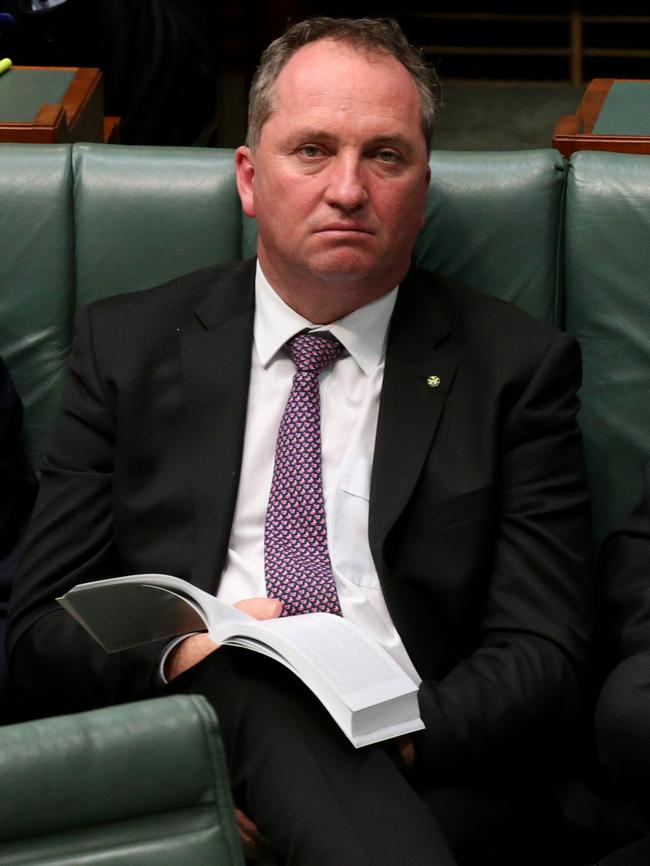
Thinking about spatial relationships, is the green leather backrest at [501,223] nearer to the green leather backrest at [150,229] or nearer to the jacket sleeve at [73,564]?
the green leather backrest at [150,229]

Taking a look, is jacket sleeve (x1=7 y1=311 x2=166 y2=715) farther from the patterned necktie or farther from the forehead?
the forehead

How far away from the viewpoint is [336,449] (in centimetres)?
208

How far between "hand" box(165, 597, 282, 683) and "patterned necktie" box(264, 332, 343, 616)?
0.24 feet

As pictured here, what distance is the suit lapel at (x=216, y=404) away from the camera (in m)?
2.04

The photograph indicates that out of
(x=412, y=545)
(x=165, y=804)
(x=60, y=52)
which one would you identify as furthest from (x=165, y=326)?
(x=60, y=52)

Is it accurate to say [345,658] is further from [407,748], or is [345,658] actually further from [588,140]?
[588,140]

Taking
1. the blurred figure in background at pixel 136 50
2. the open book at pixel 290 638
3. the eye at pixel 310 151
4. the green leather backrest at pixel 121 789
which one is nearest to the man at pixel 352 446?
the eye at pixel 310 151

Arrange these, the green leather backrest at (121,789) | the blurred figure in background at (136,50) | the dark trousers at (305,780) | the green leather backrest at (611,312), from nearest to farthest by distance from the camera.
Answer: the green leather backrest at (121,789) < the dark trousers at (305,780) < the green leather backrest at (611,312) < the blurred figure in background at (136,50)

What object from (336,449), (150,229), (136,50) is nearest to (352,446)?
(336,449)

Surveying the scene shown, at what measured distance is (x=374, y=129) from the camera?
204cm

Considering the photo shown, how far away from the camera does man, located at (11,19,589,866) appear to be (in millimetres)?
1959

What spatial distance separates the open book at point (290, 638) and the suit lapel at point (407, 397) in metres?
0.23

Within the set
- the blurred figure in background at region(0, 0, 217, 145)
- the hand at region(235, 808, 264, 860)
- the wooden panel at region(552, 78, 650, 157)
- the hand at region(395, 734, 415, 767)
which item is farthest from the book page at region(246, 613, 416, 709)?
the blurred figure in background at region(0, 0, 217, 145)

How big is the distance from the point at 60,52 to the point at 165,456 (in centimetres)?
176
